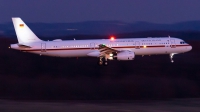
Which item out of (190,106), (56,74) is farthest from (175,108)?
(56,74)

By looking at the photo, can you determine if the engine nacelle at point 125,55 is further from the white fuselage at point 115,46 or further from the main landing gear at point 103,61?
the main landing gear at point 103,61

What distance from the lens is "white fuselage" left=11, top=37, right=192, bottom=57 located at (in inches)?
2036

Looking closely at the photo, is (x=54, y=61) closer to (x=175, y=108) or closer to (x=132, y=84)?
(x=132, y=84)

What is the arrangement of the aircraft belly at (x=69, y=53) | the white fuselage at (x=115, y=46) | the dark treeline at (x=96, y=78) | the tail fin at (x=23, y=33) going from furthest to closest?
the tail fin at (x=23, y=33), the aircraft belly at (x=69, y=53), the white fuselage at (x=115, y=46), the dark treeline at (x=96, y=78)

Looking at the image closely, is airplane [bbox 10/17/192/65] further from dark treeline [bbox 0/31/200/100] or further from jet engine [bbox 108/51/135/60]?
dark treeline [bbox 0/31/200/100]

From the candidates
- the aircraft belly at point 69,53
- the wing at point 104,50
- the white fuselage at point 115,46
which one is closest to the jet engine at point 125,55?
the wing at point 104,50

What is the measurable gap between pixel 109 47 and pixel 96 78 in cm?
334

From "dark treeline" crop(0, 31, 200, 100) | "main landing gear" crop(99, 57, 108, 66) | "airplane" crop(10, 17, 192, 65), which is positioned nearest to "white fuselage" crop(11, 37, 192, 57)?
"airplane" crop(10, 17, 192, 65)

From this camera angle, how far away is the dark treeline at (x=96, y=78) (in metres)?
45.2

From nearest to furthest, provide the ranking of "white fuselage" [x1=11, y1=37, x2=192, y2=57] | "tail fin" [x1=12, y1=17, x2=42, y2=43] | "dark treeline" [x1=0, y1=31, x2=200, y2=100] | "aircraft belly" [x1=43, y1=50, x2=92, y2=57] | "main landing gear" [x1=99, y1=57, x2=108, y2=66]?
"dark treeline" [x1=0, y1=31, x2=200, y2=100] < "white fuselage" [x1=11, y1=37, x2=192, y2=57] < "main landing gear" [x1=99, y1=57, x2=108, y2=66] < "aircraft belly" [x1=43, y1=50, x2=92, y2=57] < "tail fin" [x1=12, y1=17, x2=42, y2=43]

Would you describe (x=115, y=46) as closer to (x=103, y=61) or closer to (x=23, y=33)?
(x=103, y=61)

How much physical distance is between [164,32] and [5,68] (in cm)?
8526

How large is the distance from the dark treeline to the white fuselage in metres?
2.42

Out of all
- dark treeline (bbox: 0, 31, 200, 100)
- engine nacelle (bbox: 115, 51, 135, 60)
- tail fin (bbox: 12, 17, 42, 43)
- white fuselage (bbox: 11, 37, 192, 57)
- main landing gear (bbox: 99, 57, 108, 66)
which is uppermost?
tail fin (bbox: 12, 17, 42, 43)
